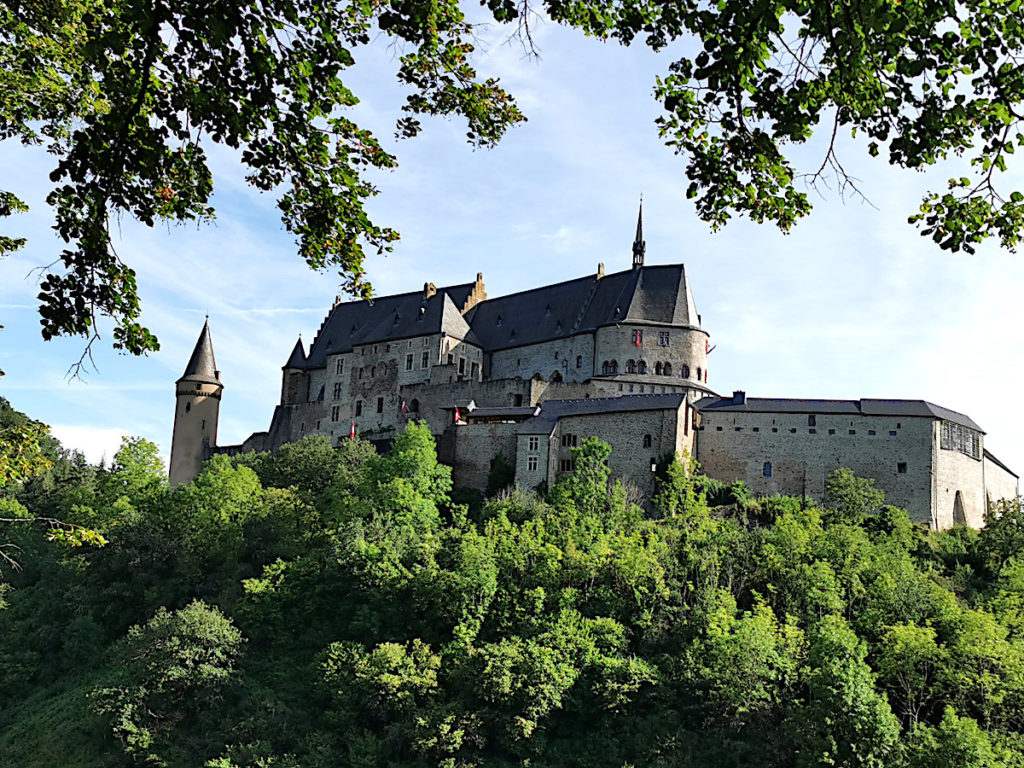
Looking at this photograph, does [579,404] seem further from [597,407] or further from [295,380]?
[295,380]

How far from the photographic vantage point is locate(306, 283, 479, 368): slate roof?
60.3 m

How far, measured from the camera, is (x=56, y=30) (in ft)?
28.3

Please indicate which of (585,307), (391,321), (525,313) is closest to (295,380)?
(391,321)

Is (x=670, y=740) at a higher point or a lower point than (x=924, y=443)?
lower

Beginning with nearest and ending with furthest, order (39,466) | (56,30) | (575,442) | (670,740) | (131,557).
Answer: (56,30), (39,466), (670,740), (131,557), (575,442)

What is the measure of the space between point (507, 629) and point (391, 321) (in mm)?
31113

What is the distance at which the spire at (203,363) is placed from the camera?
6291cm

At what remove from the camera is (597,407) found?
151 ft

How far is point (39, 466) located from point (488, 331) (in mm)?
49994

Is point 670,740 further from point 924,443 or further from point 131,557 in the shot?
point 131,557

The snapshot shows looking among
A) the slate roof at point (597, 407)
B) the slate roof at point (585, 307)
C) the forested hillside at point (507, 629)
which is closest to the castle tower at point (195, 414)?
the forested hillside at point (507, 629)

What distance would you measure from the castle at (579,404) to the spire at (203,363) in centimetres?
9

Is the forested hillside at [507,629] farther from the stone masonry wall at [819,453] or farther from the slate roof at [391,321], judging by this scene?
the slate roof at [391,321]

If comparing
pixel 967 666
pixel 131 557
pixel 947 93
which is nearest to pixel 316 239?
pixel 947 93
